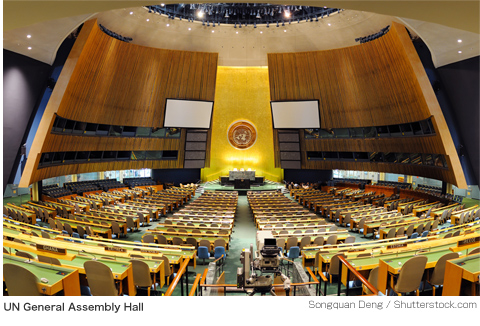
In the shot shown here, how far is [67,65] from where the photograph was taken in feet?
52.2

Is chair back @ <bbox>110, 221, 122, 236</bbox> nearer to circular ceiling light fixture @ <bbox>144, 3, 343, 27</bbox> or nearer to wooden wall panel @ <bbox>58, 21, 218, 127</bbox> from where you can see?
wooden wall panel @ <bbox>58, 21, 218, 127</bbox>

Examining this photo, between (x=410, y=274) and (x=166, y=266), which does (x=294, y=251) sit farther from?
(x=410, y=274)

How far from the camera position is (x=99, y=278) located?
4.66 meters

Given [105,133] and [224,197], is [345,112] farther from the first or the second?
[105,133]

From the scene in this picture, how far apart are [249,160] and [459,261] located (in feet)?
92.7

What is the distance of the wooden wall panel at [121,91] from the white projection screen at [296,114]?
18.5ft

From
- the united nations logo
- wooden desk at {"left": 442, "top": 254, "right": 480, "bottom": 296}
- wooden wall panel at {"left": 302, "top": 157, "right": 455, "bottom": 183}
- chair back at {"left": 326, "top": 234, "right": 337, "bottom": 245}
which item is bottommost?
chair back at {"left": 326, "top": 234, "right": 337, "bottom": 245}

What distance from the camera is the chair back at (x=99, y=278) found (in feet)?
15.1

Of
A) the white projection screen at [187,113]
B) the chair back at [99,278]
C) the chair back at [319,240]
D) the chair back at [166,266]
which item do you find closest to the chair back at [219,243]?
the chair back at [319,240]

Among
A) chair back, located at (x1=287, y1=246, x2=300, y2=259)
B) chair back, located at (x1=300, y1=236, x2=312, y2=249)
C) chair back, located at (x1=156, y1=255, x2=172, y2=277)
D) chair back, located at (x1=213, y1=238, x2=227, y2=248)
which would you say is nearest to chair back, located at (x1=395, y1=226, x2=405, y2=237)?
chair back, located at (x1=300, y1=236, x2=312, y2=249)

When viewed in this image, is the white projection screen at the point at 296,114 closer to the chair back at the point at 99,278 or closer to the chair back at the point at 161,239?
the chair back at the point at 161,239

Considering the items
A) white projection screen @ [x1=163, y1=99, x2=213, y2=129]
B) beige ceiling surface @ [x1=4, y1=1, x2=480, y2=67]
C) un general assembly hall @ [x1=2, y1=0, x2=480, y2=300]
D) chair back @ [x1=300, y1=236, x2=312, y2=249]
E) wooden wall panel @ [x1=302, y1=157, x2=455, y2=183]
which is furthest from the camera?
white projection screen @ [x1=163, y1=99, x2=213, y2=129]

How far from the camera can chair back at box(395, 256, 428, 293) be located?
467cm

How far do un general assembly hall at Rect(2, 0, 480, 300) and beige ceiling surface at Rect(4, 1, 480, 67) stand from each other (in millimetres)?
50
